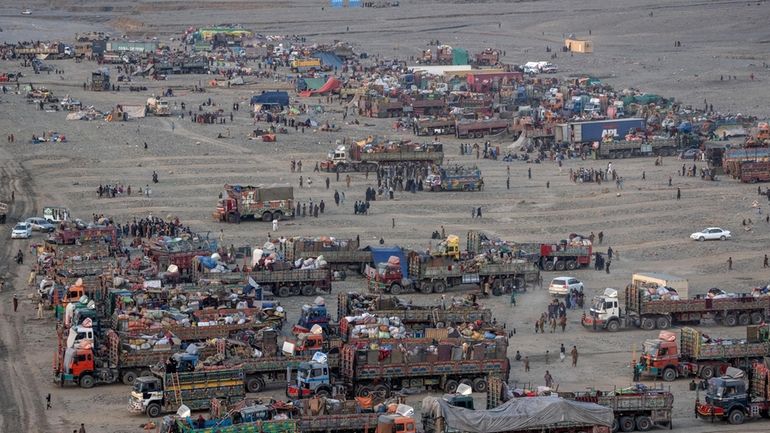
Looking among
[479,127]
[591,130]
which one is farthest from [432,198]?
[479,127]

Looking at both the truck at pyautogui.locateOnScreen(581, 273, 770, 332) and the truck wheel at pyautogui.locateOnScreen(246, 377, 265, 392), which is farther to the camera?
the truck at pyautogui.locateOnScreen(581, 273, 770, 332)

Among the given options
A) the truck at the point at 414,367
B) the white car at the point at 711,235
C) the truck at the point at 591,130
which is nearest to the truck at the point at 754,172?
the truck at the point at 591,130

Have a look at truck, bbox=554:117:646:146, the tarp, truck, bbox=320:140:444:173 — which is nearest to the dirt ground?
truck, bbox=320:140:444:173

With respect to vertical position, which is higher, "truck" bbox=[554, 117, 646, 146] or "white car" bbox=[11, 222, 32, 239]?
"truck" bbox=[554, 117, 646, 146]

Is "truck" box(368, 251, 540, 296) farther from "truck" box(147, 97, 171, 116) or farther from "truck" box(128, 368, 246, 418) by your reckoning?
"truck" box(147, 97, 171, 116)

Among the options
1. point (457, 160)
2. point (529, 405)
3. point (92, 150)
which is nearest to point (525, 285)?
point (529, 405)

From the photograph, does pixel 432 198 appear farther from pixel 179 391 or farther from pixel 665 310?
pixel 179 391

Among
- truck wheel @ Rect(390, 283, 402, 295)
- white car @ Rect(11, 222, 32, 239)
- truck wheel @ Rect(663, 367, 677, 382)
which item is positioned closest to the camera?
truck wheel @ Rect(663, 367, 677, 382)

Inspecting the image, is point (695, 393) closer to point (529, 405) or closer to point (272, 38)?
point (529, 405)

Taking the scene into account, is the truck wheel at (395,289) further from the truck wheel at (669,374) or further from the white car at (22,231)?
the white car at (22,231)
